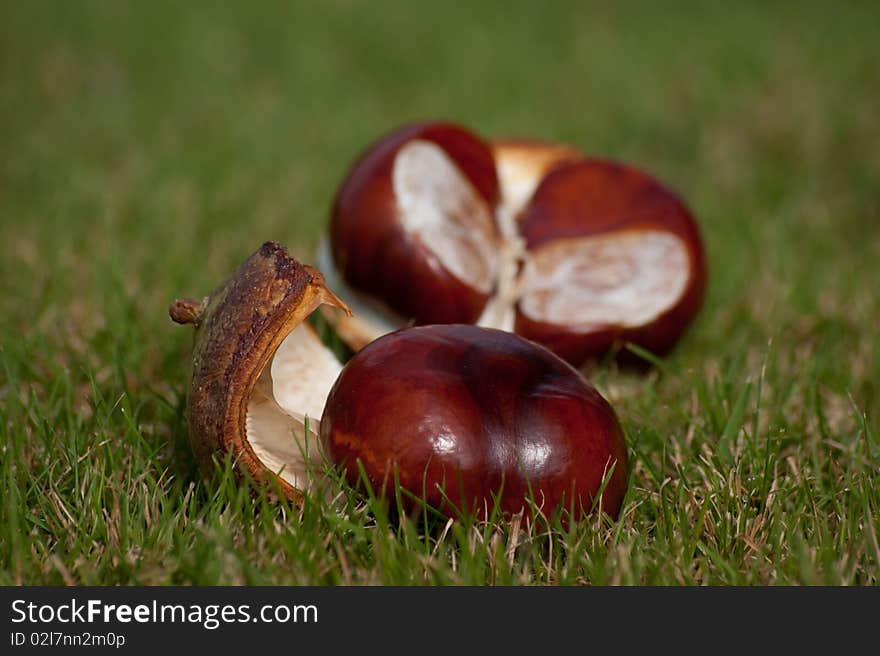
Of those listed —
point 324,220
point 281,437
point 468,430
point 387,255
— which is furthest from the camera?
point 324,220

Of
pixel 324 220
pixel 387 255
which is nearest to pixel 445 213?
pixel 387 255

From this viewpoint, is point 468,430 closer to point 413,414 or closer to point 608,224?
point 413,414

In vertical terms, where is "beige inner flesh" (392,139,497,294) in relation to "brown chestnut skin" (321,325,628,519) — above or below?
above

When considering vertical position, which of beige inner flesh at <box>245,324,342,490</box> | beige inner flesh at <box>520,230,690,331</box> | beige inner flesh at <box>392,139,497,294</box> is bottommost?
beige inner flesh at <box>245,324,342,490</box>

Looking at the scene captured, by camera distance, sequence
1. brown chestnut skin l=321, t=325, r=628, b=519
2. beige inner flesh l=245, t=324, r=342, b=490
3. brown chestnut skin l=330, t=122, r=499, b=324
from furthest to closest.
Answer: brown chestnut skin l=330, t=122, r=499, b=324, beige inner flesh l=245, t=324, r=342, b=490, brown chestnut skin l=321, t=325, r=628, b=519

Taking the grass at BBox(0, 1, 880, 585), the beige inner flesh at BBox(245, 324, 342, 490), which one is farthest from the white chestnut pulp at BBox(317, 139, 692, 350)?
the beige inner flesh at BBox(245, 324, 342, 490)

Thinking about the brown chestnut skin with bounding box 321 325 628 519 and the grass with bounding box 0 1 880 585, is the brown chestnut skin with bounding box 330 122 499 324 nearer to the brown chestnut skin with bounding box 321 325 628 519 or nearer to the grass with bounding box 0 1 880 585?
the grass with bounding box 0 1 880 585

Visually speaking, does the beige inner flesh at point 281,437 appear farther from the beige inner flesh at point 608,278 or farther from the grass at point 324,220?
the beige inner flesh at point 608,278

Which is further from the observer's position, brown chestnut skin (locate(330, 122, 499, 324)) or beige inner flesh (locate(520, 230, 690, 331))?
beige inner flesh (locate(520, 230, 690, 331))
